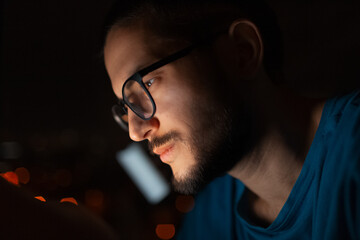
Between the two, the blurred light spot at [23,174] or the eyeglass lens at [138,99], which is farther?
the blurred light spot at [23,174]

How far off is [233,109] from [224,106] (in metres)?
0.03

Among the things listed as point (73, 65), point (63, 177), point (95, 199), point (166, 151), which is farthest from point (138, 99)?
point (95, 199)

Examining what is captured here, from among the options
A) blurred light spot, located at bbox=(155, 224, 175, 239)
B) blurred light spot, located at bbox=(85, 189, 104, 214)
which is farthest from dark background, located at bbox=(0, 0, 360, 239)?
blurred light spot, located at bbox=(155, 224, 175, 239)

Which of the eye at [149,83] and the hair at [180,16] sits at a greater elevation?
the hair at [180,16]

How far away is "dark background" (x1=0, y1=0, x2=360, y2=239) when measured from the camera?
2.95 feet

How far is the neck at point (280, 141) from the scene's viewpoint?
2.29ft

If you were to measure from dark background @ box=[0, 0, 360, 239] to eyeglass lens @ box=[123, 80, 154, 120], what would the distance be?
0.24 metres

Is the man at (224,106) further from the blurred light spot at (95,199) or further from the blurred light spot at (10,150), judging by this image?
the blurred light spot at (95,199)

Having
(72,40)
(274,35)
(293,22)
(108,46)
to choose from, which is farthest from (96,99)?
(293,22)

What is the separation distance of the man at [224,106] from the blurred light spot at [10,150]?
454 mm

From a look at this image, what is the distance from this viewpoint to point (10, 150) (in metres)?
0.89

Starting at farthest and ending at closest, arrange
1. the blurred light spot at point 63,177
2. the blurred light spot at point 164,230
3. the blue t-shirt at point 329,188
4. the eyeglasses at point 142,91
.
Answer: the blurred light spot at point 164,230 < the blurred light spot at point 63,177 < the eyeglasses at point 142,91 < the blue t-shirt at point 329,188

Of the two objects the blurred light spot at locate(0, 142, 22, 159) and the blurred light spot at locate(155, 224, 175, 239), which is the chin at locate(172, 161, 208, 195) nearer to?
the blurred light spot at locate(0, 142, 22, 159)

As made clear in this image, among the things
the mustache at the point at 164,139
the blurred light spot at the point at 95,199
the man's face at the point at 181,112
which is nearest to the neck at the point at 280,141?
the man's face at the point at 181,112
